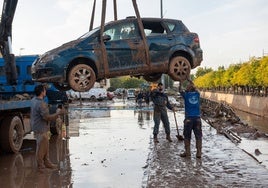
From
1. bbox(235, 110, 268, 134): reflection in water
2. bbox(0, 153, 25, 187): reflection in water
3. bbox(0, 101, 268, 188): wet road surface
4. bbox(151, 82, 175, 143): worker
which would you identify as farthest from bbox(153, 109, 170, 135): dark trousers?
bbox(235, 110, 268, 134): reflection in water

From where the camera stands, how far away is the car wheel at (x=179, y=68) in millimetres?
8930

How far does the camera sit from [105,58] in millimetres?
8484

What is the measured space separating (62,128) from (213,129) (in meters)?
5.87


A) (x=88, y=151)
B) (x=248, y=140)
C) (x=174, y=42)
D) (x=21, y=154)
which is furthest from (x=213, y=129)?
(x=174, y=42)

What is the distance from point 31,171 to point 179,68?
398 cm

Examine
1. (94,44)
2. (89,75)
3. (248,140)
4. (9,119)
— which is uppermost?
(94,44)

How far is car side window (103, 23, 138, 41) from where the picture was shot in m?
8.66

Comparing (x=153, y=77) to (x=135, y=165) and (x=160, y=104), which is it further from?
(x=160, y=104)

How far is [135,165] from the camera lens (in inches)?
408

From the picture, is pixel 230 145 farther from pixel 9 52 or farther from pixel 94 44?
pixel 9 52

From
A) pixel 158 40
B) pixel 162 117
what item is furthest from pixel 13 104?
pixel 158 40

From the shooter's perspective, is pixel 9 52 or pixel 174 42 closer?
pixel 174 42

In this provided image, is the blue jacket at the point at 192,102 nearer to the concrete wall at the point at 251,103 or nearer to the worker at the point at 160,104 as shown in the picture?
the worker at the point at 160,104

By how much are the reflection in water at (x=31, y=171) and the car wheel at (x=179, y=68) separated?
2.86m
